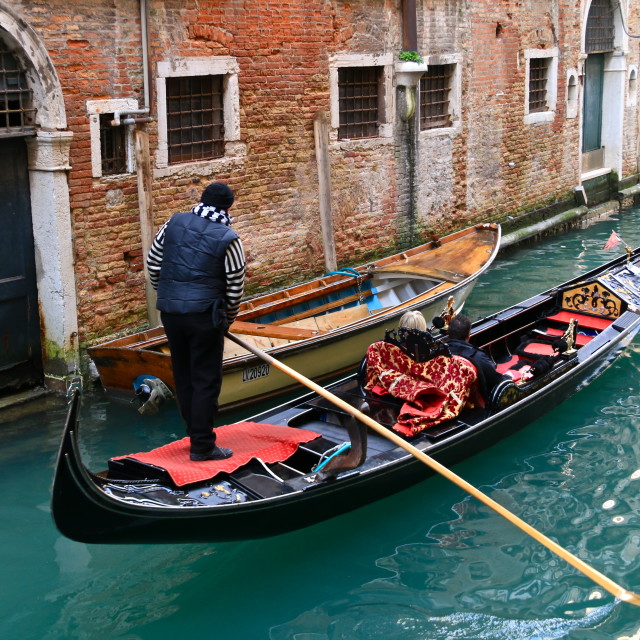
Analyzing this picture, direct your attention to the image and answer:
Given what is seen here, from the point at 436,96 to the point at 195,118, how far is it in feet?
10.3

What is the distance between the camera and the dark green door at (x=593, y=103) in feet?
41.8

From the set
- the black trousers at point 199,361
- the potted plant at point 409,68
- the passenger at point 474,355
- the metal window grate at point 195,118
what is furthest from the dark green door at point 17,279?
the potted plant at point 409,68

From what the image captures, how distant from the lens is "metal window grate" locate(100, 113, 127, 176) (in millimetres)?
6465

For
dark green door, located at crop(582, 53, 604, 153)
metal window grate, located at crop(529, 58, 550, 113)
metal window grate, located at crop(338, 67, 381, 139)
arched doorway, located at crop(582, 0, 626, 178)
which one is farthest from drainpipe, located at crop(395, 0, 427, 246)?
dark green door, located at crop(582, 53, 604, 153)

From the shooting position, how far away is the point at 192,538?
13.2ft

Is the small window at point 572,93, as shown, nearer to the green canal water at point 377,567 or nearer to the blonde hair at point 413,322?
the green canal water at point 377,567

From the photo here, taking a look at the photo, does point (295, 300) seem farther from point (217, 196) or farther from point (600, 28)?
point (600, 28)

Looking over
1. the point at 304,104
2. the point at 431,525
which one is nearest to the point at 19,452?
the point at 431,525

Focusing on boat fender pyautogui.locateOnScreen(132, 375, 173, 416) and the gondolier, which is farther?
boat fender pyautogui.locateOnScreen(132, 375, 173, 416)

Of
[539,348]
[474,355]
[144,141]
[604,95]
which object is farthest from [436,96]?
[474,355]

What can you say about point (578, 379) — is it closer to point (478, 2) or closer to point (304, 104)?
point (304, 104)

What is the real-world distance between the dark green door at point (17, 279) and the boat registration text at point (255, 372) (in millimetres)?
1372

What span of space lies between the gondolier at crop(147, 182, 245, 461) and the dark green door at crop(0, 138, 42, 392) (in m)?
2.01

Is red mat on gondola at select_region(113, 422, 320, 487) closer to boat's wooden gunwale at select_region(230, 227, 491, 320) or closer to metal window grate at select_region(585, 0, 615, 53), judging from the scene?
boat's wooden gunwale at select_region(230, 227, 491, 320)
